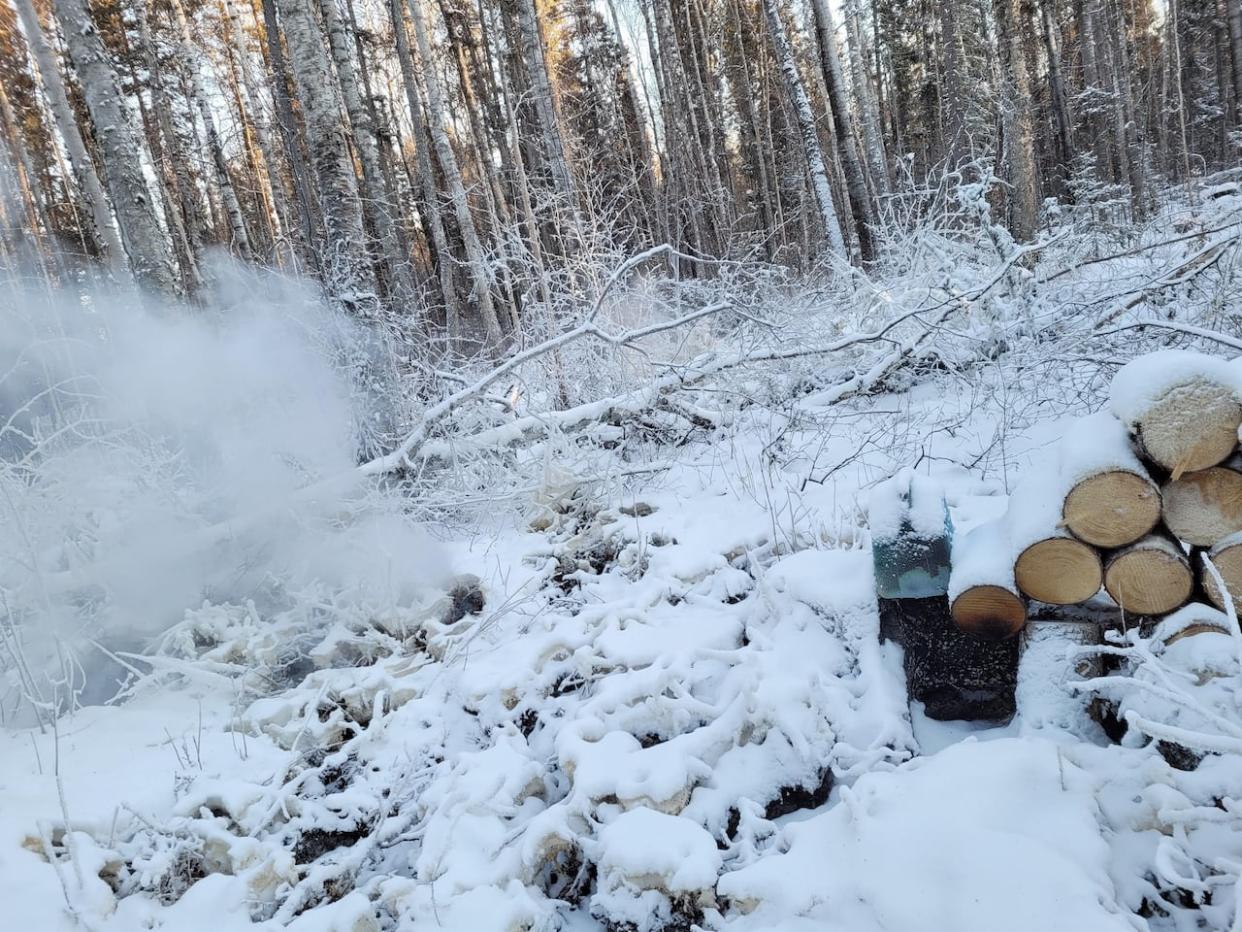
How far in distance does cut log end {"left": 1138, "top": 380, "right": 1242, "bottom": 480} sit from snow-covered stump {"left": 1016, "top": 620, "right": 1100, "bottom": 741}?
1.72 ft

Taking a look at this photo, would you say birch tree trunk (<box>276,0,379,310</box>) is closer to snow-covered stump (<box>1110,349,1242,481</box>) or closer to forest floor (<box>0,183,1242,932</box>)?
forest floor (<box>0,183,1242,932</box>)

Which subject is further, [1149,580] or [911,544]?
[911,544]

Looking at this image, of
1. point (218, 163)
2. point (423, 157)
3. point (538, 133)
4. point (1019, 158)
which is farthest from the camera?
point (538, 133)

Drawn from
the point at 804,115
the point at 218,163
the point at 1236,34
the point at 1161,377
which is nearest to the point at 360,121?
the point at 804,115

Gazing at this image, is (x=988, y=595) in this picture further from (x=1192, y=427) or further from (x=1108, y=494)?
(x=1192, y=427)

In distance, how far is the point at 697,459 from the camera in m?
4.69

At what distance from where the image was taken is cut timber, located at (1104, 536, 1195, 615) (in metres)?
1.79

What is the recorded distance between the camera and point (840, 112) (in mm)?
8742

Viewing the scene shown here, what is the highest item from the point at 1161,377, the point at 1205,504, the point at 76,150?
the point at 76,150

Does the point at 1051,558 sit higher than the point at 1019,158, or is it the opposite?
the point at 1019,158

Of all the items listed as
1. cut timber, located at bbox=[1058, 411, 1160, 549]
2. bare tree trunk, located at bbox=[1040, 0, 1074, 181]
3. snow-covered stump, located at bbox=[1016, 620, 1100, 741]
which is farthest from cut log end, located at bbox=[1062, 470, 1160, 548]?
bare tree trunk, located at bbox=[1040, 0, 1074, 181]

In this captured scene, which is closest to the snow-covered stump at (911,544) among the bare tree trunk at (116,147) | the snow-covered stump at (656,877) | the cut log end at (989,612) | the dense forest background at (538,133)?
the cut log end at (989,612)

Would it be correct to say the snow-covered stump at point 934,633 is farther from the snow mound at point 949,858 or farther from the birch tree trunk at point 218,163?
the birch tree trunk at point 218,163

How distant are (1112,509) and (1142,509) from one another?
67mm
